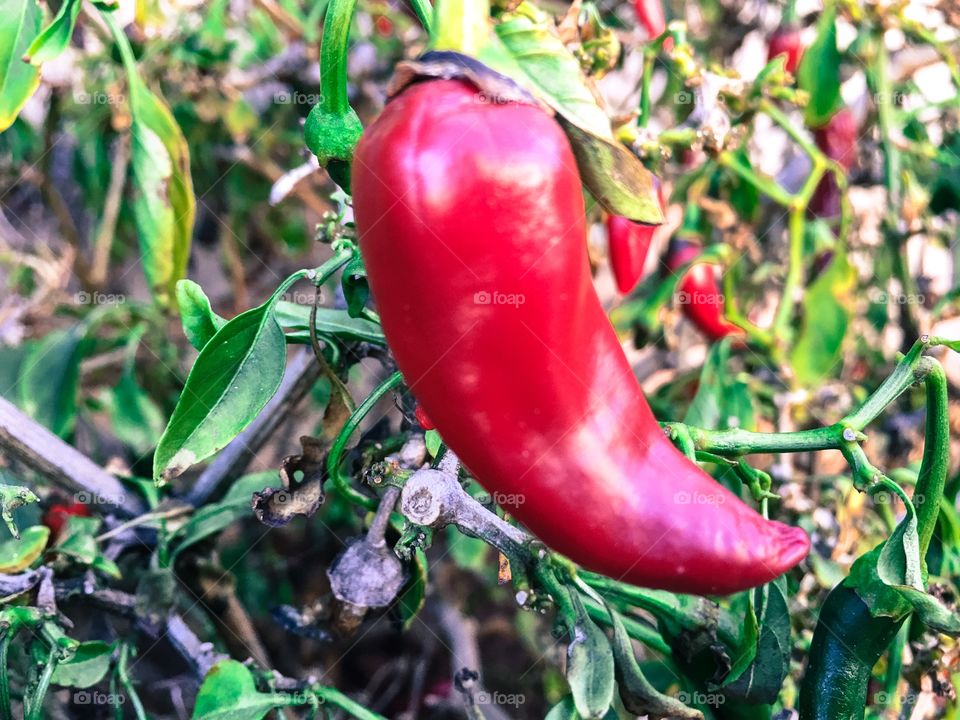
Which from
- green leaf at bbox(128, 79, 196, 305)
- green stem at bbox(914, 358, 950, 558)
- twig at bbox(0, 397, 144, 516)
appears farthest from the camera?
green leaf at bbox(128, 79, 196, 305)

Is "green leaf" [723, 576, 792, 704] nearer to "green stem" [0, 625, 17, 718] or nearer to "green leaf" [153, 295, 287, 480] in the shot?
"green leaf" [153, 295, 287, 480]

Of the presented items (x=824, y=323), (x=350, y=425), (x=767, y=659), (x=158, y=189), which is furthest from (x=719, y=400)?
(x=158, y=189)

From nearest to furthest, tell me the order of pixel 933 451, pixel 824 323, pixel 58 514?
1. pixel 933 451
2. pixel 58 514
3. pixel 824 323

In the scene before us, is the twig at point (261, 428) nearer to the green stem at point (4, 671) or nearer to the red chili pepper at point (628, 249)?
the green stem at point (4, 671)

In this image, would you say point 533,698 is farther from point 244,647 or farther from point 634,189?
point 634,189

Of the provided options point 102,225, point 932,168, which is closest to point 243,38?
point 102,225

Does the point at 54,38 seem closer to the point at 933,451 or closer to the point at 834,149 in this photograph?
the point at 933,451

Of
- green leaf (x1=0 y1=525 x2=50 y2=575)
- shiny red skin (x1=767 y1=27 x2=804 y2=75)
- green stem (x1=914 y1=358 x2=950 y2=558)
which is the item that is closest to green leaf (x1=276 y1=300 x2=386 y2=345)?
green leaf (x1=0 y1=525 x2=50 y2=575)
